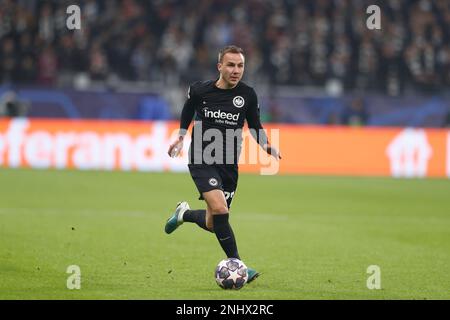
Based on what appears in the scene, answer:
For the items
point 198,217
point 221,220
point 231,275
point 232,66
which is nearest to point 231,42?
point 198,217

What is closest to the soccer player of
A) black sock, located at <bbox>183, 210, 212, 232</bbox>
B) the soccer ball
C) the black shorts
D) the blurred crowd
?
the black shorts

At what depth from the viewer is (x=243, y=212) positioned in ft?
50.1

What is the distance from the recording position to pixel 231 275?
A: 793 centimetres

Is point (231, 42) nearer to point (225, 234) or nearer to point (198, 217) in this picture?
point (198, 217)

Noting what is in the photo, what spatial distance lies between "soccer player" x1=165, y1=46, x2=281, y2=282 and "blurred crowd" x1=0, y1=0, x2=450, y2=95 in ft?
53.2

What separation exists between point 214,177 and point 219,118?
59cm

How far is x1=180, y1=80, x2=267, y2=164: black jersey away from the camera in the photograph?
862 centimetres

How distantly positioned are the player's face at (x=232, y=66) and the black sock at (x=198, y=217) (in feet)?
4.89

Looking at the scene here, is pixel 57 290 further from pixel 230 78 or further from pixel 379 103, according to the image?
pixel 379 103

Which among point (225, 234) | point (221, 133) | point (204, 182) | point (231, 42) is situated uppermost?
point (231, 42)

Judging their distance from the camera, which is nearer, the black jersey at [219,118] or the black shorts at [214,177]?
the black shorts at [214,177]

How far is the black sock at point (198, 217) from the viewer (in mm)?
9125

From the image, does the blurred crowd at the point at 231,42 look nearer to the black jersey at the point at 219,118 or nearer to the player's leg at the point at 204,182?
the player's leg at the point at 204,182

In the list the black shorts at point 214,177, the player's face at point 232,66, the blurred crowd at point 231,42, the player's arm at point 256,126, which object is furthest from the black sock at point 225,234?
the blurred crowd at point 231,42
